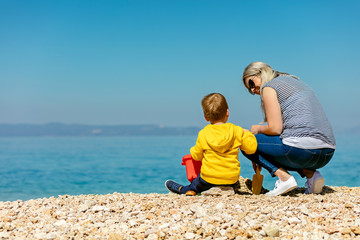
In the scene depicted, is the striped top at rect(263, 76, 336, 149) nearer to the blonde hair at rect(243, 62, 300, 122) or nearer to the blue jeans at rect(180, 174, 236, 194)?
the blonde hair at rect(243, 62, 300, 122)

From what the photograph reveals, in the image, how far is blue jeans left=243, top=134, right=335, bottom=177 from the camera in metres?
4.04

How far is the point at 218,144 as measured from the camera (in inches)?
154

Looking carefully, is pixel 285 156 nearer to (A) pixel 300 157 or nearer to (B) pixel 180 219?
(A) pixel 300 157

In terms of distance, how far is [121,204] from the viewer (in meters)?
3.46

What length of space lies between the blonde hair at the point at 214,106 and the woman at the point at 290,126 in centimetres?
47

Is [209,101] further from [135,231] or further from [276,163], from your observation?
[135,231]

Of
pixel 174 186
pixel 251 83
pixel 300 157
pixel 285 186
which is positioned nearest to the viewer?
pixel 300 157

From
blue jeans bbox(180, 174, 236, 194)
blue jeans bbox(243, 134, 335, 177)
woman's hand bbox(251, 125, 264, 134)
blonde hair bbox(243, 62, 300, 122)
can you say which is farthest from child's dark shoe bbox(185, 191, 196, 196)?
blonde hair bbox(243, 62, 300, 122)

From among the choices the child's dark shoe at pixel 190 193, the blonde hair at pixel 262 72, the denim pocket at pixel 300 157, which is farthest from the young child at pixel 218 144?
the blonde hair at pixel 262 72

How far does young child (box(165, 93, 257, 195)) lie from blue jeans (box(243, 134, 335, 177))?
18cm

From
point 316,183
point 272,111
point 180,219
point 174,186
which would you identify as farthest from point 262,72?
point 180,219

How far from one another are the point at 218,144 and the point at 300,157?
0.94 metres

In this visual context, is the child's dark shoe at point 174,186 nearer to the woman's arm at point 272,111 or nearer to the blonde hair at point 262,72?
the woman's arm at point 272,111

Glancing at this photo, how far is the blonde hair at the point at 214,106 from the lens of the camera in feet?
13.0
